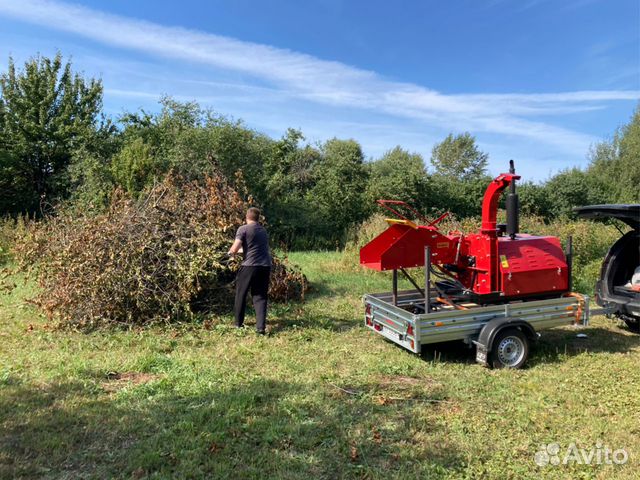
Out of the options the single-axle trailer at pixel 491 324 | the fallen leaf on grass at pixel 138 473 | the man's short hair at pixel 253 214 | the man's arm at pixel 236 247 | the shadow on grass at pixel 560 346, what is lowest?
the fallen leaf on grass at pixel 138 473

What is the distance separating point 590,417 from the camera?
3.96m

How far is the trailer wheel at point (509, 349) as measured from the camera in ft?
16.9

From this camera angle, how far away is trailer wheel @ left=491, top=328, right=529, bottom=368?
16.9ft

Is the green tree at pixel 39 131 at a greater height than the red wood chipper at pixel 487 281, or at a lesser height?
greater

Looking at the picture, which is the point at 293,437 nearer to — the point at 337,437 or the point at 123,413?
the point at 337,437

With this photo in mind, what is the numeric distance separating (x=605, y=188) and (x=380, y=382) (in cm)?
2566

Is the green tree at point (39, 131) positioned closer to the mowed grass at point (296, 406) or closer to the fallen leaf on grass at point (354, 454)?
the mowed grass at point (296, 406)

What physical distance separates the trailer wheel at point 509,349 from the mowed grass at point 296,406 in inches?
6.1

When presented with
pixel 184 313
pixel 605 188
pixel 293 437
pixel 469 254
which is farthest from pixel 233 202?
pixel 605 188

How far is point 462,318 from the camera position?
5230mm

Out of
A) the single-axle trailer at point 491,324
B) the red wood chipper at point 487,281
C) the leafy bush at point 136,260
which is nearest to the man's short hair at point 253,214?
the leafy bush at point 136,260

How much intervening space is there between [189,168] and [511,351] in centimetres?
1261

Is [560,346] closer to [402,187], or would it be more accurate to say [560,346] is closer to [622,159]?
[402,187]

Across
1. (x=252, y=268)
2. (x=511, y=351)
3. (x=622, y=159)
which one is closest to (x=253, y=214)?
(x=252, y=268)
